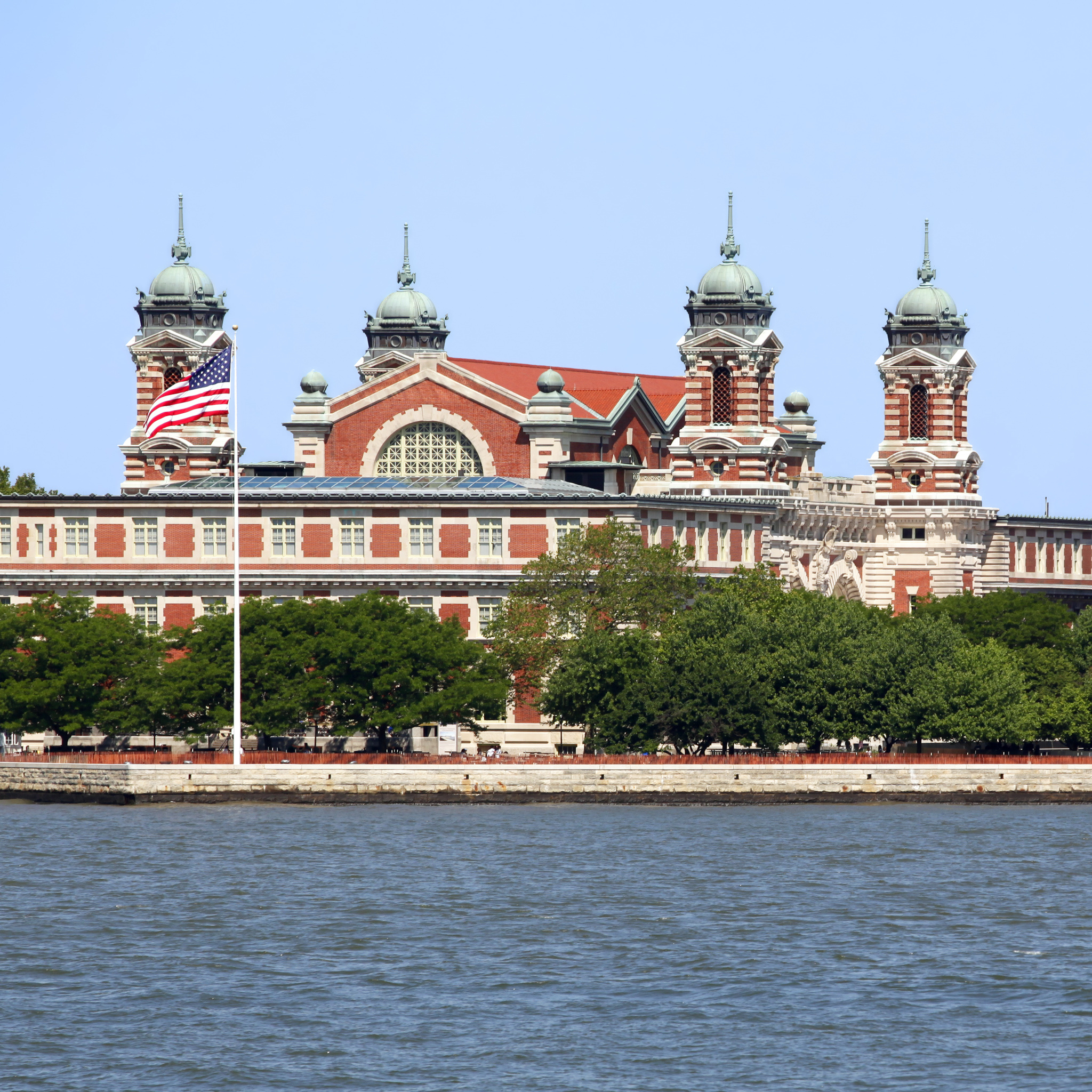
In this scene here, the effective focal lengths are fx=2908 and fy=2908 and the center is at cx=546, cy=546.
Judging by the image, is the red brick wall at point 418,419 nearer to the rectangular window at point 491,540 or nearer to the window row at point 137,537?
the rectangular window at point 491,540

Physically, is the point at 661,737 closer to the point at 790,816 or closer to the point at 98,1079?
the point at 790,816

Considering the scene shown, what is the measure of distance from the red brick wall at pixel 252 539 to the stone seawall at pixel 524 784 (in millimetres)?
21963

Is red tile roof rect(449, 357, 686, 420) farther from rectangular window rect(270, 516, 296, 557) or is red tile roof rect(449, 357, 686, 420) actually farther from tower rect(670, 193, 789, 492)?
rectangular window rect(270, 516, 296, 557)

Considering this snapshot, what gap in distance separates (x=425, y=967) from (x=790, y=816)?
101 ft

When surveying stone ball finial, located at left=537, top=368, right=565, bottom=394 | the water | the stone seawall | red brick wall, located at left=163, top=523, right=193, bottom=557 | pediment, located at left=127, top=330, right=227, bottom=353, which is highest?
pediment, located at left=127, top=330, right=227, bottom=353

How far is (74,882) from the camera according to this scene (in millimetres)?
77438

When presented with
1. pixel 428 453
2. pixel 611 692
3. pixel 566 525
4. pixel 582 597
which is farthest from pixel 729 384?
pixel 611 692

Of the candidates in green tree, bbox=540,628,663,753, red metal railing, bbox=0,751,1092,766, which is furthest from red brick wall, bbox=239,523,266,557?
red metal railing, bbox=0,751,1092,766

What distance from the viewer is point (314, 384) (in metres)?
139

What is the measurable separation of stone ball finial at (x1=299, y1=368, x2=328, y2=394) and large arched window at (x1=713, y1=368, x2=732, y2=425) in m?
19.8

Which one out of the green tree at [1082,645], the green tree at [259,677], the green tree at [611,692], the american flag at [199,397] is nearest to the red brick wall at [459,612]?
the green tree at [259,677]

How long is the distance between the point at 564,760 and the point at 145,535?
1096 inches

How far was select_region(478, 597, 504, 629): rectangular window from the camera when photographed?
116 m

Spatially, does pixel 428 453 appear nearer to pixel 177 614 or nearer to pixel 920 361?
pixel 177 614
